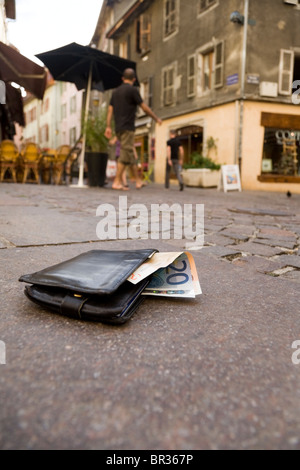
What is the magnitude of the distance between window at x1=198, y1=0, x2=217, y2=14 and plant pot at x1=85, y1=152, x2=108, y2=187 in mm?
7900

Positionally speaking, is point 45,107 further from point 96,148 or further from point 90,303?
point 90,303

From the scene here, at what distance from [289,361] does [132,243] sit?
1620mm

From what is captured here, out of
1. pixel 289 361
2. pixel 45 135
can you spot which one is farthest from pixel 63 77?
pixel 45 135

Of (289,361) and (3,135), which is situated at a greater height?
(3,135)

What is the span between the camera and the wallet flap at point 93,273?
3.76 feet

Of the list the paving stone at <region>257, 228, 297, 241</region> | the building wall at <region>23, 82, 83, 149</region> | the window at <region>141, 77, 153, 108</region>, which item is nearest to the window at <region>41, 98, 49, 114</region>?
the building wall at <region>23, 82, 83, 149</region>

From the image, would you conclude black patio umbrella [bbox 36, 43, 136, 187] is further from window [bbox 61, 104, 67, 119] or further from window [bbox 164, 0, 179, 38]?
window [bbox 61, 104, 67, 119]

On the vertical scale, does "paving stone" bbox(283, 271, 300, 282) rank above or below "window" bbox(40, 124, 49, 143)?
below

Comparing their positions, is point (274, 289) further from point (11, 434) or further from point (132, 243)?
point (11, 434)

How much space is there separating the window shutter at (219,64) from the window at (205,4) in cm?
149

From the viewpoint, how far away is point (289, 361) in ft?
3.23

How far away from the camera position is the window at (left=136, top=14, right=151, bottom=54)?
1745cm

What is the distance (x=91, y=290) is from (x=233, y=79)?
12.6m

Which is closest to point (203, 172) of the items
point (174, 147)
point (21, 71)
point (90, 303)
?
point (174, 147)
